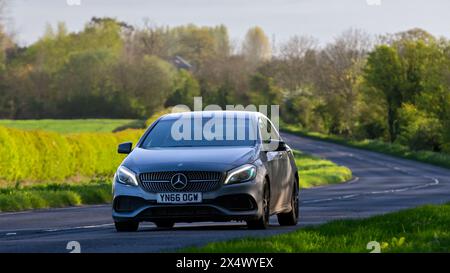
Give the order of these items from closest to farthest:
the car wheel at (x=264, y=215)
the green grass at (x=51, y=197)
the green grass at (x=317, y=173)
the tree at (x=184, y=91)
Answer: the car wheel at (x=264, y=215) < the green grass at (x=51, y=197) < the green grass at (x=317, y=173) < the tree at (x=184, y=91)

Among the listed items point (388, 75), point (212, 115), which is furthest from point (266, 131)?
point (388, 75)

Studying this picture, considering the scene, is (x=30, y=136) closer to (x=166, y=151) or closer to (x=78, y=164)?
(x=78, y=164)

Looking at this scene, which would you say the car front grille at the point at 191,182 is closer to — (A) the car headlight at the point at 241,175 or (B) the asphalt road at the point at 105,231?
(A) the car headlight at the point at 241,175

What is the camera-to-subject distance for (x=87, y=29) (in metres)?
172

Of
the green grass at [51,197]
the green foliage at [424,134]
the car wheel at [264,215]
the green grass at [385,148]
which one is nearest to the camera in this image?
the car wheel at [264,215]

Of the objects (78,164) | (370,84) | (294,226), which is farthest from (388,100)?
(294,226)

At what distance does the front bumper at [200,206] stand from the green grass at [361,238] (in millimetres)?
1172

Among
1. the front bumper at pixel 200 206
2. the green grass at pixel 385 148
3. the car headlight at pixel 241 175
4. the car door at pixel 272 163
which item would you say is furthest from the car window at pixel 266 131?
the green grass at pixel 385 148

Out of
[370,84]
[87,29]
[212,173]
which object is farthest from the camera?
[87,29]

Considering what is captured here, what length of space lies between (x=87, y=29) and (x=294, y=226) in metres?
155

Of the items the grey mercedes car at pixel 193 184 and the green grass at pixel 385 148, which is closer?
the grey mercedes car at pixel 193 184

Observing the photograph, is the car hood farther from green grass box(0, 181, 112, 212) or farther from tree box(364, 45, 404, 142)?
tree box(364, 45, 404, 142)

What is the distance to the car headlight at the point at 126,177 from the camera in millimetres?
16703

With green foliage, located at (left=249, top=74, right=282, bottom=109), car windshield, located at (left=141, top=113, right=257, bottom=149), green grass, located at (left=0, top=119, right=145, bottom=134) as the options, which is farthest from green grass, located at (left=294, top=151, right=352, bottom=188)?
green foliage, located at (left=249, top=74, right=282, bottom=109)
